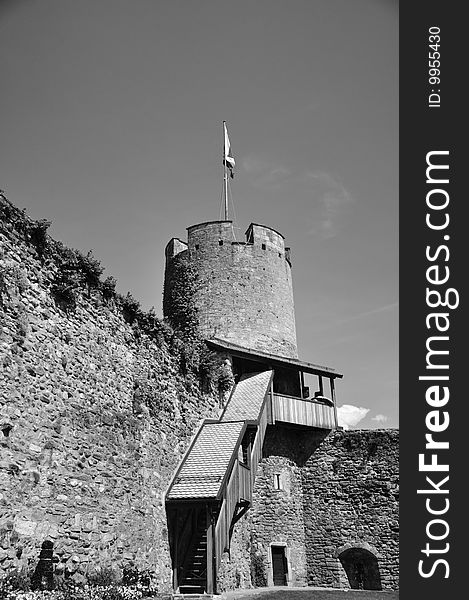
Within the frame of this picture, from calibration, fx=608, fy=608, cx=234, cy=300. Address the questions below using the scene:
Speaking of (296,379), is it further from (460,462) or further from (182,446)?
(460,462)

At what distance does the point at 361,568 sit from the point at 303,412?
496 centimetres

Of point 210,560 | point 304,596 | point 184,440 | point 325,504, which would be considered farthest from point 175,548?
point 325,504

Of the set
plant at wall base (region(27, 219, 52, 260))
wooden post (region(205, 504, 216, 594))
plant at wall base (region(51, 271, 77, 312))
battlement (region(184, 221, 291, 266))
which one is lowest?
wooden post (region(205, 504, 216, 594))

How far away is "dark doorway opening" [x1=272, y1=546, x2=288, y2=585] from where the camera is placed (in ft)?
57.9

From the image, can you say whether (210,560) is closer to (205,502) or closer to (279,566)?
(205,502)

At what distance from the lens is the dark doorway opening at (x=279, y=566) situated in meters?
17.7

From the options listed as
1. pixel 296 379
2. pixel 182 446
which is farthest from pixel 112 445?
pixel 296 379

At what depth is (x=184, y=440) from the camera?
14672mm

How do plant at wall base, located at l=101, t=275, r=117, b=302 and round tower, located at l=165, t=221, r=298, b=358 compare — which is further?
round tower, located at l=165, t=221, r=298, b=358

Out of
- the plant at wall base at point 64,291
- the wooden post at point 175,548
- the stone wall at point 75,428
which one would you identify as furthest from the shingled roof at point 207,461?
the plant at wall base at point 64,291

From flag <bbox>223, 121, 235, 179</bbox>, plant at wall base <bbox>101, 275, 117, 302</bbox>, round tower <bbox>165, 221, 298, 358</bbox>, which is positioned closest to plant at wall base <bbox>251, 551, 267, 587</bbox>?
round tower <bbox>165, 221, 298, 358</bbox>

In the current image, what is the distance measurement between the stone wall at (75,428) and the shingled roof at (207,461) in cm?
35

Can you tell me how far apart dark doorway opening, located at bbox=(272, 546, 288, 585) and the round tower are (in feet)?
22.1

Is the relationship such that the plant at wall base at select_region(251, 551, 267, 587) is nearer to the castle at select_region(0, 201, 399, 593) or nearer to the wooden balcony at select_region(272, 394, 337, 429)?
the castle at select_region(0, 201, 399, 593)
